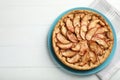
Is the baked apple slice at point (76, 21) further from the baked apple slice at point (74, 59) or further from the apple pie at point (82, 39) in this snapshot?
the baked apple slice at point (74, 59)

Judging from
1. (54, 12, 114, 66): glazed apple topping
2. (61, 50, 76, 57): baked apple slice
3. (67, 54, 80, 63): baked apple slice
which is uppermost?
(54, 12, 114, 66): glazed apple topping

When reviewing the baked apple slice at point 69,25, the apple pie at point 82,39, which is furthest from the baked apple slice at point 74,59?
the baked apple slice at point 69,25

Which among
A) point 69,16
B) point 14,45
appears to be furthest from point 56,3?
point 14,45

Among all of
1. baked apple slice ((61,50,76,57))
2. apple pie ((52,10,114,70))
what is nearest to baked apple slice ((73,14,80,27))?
apple pie ((52,10,114,70))

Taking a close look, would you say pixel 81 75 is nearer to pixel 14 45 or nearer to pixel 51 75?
pixel 51 75

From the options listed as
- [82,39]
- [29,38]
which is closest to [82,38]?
[82,39]

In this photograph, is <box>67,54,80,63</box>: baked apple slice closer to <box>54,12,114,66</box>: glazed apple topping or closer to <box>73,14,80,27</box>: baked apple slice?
<box>54,12,114,66</box>: glazed apple topping

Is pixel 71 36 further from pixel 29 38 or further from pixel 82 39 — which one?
pixel 29 38
